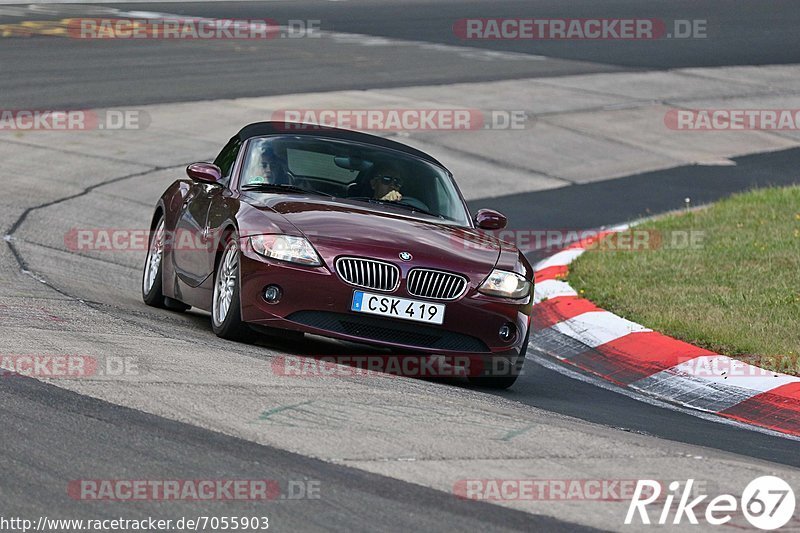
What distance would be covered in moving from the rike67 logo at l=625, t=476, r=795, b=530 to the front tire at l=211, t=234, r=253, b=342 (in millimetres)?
3266

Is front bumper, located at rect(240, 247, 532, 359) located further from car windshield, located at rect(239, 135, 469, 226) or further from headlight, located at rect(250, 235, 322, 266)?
car windshield, located at rect(239, 135, 469, 226)

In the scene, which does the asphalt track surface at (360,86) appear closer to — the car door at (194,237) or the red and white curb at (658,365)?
the red and white curb at (658,365)

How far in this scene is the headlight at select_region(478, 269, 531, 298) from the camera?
26.5 ft

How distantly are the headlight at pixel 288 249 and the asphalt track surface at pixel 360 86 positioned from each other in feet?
4.56

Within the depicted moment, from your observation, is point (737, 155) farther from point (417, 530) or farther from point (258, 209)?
point (417, 530)

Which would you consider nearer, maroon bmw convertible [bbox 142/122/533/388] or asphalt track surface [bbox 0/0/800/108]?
maroon bmw convertible [bbox 142/122/533/388]

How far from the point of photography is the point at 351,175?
912 cm

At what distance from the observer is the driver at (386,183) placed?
9086mm

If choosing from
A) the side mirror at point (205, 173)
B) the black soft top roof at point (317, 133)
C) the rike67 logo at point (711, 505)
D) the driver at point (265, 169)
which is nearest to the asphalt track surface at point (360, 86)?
the rike67 logo at point (711, 505)

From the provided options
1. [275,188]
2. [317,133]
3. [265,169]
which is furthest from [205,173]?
[317,133]

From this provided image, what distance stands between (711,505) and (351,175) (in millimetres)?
4424

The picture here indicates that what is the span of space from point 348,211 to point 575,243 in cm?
628

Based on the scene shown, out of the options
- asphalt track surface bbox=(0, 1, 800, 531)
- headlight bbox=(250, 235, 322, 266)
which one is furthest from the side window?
asphalt track surface bbox=(0, 1, 800, 531)

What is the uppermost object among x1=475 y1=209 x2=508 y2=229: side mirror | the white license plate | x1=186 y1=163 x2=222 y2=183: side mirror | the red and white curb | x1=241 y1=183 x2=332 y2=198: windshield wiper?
x1=186 y1=163 x2=222 y2=183: side mirror
